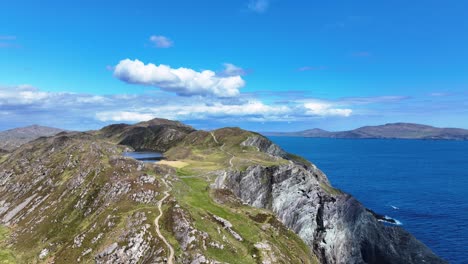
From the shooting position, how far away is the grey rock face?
366 feet

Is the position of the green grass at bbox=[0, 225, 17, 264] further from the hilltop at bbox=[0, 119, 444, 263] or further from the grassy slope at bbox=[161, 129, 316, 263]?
the grassy slope at bbox=[161, 129, 316, 263]

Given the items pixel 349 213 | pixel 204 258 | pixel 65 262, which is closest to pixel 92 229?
pixel 65 262

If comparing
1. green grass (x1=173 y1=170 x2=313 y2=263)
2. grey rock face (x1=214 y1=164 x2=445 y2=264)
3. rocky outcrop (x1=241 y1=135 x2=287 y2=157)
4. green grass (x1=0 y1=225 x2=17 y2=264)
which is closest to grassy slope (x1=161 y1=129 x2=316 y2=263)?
green grass (x1=173 y1=170 x2=313 y2=263)

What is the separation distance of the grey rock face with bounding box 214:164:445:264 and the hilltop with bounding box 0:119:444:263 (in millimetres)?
338

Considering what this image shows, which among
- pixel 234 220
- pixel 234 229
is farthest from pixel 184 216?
pixel 234 220

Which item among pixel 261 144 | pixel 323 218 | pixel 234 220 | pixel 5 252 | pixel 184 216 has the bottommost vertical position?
pixel 5 252

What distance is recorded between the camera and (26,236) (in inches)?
3442

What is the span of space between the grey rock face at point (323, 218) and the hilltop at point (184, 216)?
1.11 feet

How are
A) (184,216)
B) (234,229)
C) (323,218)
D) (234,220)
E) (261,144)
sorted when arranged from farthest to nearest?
(261,144) → (323,218) → (234,220) → (234,229) → (184,216)

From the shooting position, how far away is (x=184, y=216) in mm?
71688

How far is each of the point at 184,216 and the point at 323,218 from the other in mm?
58656

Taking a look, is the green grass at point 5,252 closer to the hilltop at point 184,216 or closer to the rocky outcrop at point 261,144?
the hilltop at point 184,216

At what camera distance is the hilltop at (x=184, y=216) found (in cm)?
6800

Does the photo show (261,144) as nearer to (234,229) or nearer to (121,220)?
(234,229)
